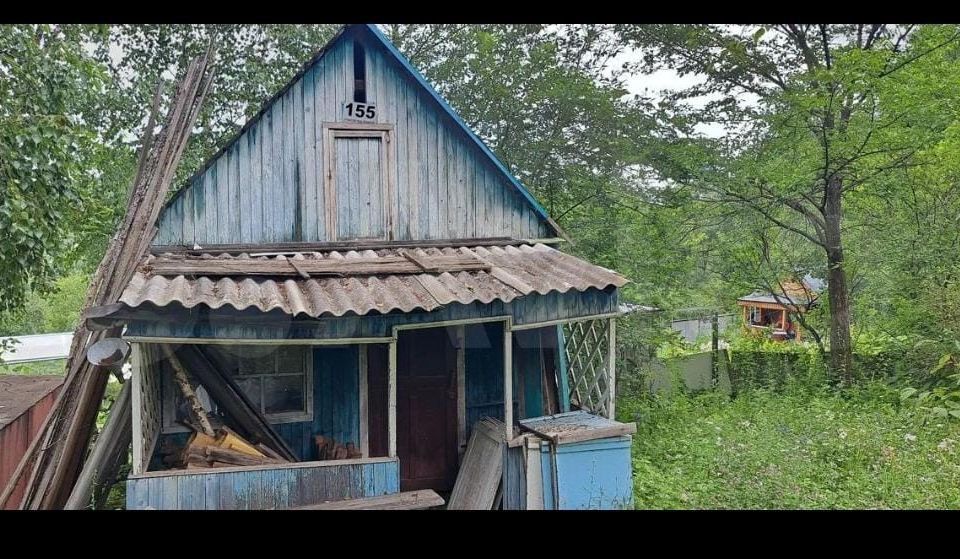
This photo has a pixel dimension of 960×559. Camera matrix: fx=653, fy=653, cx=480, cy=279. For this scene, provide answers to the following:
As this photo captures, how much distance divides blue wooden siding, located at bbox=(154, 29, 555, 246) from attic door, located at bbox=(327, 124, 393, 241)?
0.04 m

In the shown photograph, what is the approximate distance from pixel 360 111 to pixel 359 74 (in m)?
0.25

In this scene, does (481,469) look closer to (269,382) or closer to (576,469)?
(576,469)

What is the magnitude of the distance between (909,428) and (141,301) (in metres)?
4.19

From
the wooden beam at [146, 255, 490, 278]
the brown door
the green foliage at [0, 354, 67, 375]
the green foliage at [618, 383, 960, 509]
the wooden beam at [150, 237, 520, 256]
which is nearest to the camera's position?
the green foliage at [618, 383, 960, 509]

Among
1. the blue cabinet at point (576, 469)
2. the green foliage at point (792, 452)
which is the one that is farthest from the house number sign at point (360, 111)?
the green foliage at point (792, 452)

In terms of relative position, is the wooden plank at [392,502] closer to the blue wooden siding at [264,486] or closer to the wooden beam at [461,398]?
the blue wooden siding at [264,486]

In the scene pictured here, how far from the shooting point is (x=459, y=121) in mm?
4402

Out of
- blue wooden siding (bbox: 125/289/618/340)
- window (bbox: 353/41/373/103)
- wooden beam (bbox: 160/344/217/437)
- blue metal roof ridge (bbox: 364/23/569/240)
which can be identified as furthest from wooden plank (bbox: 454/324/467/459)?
window (bbox: 353/41/373/103)

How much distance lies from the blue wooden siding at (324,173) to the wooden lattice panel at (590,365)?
992mm

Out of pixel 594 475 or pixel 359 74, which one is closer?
pixel 594 475

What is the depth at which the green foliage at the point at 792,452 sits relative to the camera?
11.1ft

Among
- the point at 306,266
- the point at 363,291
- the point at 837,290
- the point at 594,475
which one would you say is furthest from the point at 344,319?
the point at 837,290

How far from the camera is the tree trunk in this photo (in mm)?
4254

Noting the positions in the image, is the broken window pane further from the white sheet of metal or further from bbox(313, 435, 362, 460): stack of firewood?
the white sheet of metal
